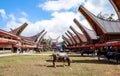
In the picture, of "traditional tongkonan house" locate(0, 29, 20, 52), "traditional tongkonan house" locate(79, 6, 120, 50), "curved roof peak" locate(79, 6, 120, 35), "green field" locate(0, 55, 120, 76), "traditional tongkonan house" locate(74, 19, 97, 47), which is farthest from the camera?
"traditional tongkonan house" locate(74, 19, 97, 47)

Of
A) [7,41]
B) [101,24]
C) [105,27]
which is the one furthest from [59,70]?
[7,41]

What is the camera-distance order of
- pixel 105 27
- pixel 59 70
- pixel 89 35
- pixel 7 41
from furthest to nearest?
pixel 89 35 → pixel 7 41 → pixel 105 27 → pixel 59 70

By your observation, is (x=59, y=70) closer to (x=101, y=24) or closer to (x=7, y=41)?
(x=101, y=24)

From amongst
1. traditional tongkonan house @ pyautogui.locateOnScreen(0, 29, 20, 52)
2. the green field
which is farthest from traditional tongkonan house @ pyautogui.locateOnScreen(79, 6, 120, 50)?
the green field

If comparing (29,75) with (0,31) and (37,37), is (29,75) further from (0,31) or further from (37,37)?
(37,37)

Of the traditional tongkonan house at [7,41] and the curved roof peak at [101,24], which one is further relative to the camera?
the traditional tongkonan house at [7,41]

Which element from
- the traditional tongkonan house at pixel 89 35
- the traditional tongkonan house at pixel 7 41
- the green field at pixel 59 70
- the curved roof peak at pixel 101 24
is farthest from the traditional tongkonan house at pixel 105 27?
the green field at pixel 59 70

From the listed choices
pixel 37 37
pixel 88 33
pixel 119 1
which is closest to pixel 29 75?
pixel 119 1

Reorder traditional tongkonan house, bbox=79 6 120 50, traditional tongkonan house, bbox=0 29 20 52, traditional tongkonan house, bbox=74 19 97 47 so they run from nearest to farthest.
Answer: traditional tongkonan house, bbox=79 6 120 50 < traditional tongkonan house, bbox=0 29 20 52 < traditional tongkonan house, bbox=74 19 97 47

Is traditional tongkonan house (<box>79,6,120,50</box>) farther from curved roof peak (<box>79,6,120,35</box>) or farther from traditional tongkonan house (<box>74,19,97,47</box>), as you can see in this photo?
traditional tongkonan house (<box>74,19,97,47</box>)

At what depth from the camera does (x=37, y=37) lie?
182875mm

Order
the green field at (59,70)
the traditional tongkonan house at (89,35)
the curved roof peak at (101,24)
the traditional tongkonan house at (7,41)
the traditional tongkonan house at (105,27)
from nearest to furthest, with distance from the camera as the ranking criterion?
1. the green field at (59,70)
2. the traditional tongkonan house at (105,27)
3. the curved roof peak at (101,24)
4. the traditional tongkonan house at (7,41)
5. the traditional tongkonan house at (89,35)

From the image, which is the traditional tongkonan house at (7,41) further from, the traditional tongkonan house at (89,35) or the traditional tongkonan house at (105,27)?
the traditional tongkonan house at (89,35)

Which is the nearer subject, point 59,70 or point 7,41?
Result: point 59,70
